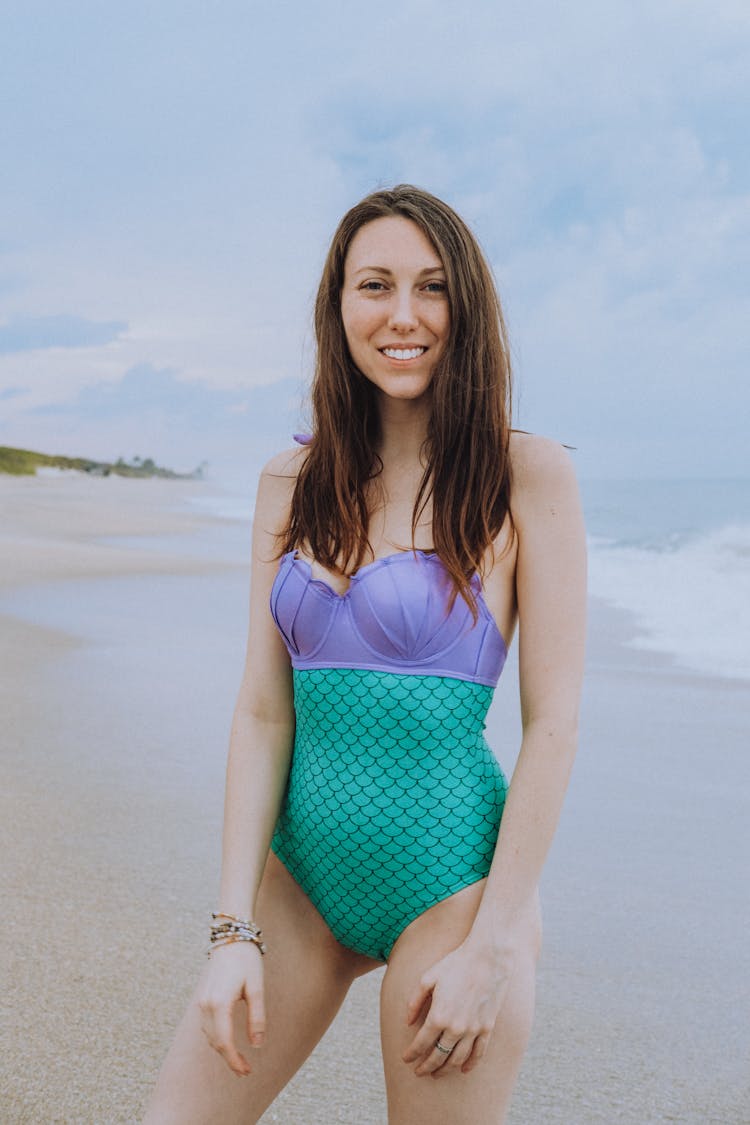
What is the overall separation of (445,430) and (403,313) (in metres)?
0.21

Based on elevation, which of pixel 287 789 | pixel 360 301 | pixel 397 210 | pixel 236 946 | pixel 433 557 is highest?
pixel 397 210

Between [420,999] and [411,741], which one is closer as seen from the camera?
[420,999]

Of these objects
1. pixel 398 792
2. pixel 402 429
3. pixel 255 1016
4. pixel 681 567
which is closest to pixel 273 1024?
pixel 255 1016

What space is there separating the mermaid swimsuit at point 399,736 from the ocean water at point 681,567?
6406 millimetres

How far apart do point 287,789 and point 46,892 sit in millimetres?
2007

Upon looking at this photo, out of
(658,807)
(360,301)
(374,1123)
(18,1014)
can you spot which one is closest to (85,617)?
(658,807)

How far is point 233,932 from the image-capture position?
6.17 feet

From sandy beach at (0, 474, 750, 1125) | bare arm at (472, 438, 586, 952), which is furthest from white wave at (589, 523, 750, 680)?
bare arm at (472, 438, 586, 952)

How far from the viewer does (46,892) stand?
3738 mm

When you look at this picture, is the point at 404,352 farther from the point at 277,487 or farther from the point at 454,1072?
the point at 454,1072

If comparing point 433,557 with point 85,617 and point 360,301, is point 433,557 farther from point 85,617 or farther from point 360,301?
point 85,617

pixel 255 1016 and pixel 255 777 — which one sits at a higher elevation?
pixel 255 777

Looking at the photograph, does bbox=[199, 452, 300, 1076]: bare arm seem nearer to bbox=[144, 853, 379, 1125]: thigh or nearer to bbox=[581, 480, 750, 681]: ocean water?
bbox=[144, 853, 379, 1125]: thigh

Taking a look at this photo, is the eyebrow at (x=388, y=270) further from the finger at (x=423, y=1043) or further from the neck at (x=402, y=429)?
the finger at (x=423, y=1043)
